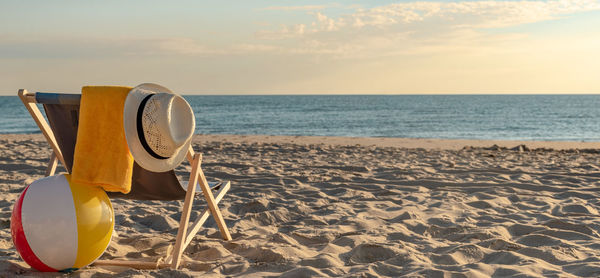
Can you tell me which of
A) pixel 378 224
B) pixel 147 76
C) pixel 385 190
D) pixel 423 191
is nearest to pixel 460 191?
pixel 423 191

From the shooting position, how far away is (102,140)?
104 inches

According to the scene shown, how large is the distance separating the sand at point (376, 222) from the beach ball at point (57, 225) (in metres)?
0.17

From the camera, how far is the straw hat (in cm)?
260

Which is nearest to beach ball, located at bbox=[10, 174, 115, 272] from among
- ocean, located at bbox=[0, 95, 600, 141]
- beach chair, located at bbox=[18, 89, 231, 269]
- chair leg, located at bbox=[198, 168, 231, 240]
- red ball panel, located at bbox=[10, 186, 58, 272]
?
red ball panel, located at bbox=[10, 186, 58, 272]

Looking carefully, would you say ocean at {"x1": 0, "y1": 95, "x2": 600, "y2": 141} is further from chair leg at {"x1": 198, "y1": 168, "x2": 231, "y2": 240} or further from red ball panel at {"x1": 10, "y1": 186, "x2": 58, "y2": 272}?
red ball panel at {"x1": 10, "y1": 186, "x2": 58, "y2": 272}

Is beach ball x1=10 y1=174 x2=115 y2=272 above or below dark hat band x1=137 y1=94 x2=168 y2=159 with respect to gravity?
below

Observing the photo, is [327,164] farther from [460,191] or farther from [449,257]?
[449,257]

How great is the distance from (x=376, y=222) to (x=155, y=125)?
1.98 meters

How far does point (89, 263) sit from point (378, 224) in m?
2.06

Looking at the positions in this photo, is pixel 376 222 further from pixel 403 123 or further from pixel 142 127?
pixel 403 123

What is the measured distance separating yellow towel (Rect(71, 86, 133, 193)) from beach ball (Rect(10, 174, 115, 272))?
4.1 inches

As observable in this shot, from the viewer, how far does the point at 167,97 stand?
2678mm

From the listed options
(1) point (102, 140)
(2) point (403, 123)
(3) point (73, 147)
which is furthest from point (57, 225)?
(2) point (403, 123)

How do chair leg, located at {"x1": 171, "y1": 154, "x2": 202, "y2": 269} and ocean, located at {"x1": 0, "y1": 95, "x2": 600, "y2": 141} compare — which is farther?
ocean, located at {"x1": 0, "y1": 95, "x2": 600, "y2": 141}
